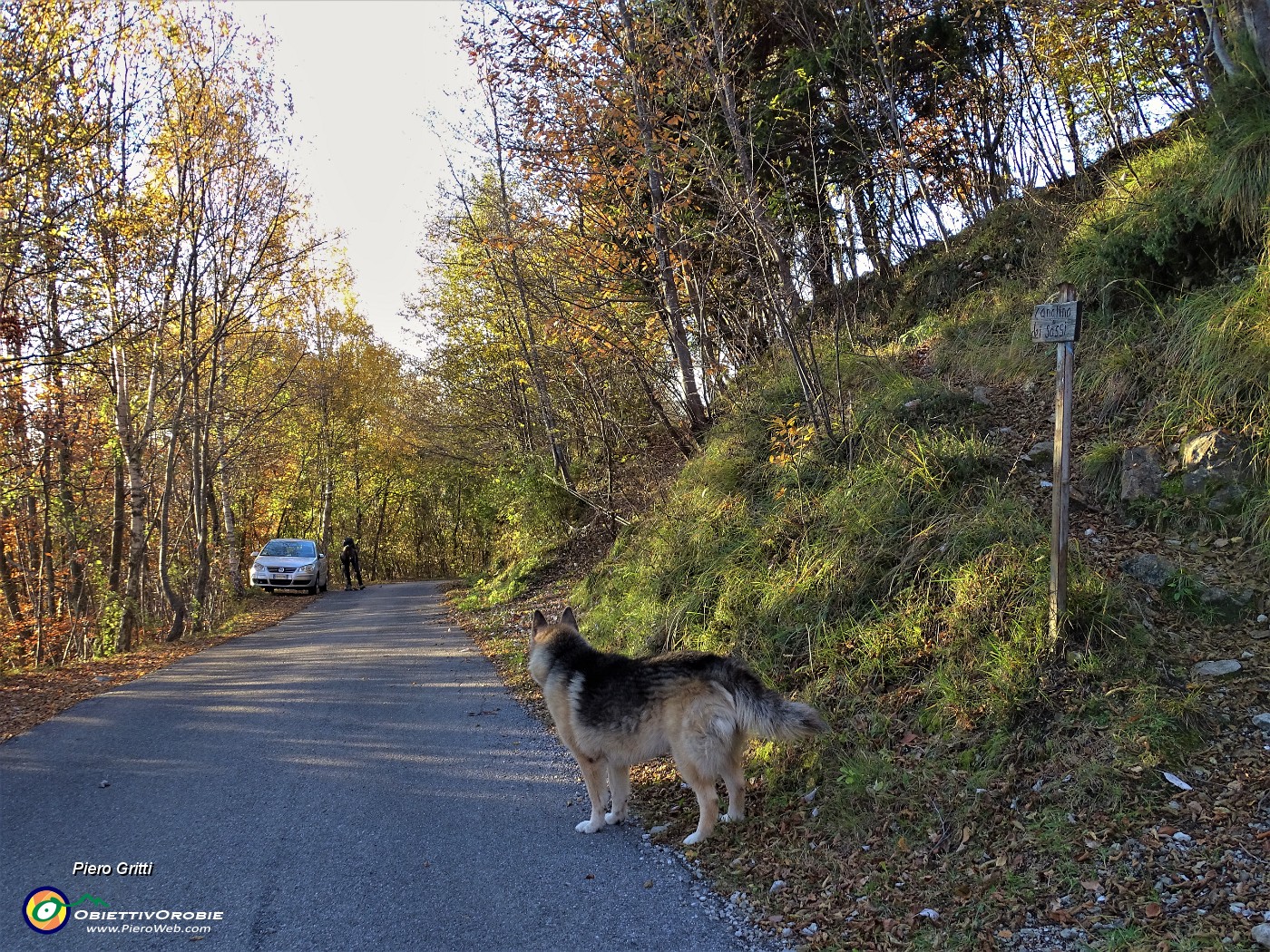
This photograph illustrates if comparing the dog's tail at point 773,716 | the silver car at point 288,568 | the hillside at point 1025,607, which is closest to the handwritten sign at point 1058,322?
the hillside at point 1025,607

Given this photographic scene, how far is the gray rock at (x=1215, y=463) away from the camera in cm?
530

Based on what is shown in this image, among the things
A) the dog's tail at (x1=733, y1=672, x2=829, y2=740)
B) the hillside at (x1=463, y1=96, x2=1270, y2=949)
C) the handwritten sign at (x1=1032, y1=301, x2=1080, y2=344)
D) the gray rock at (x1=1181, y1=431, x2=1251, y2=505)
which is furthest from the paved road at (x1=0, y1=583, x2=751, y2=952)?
the gray rock at (x1=1181, y1=431, x2=1251, y2=505)

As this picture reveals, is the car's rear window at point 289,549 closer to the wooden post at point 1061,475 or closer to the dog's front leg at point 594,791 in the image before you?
the dog's front leg at point 594,791

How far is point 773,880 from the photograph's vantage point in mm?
4227

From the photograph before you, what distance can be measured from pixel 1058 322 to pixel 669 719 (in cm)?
Result: 344

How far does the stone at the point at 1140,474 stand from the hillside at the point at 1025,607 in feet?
0.06

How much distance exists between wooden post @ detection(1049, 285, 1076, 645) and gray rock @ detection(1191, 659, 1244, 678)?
2.31 ft

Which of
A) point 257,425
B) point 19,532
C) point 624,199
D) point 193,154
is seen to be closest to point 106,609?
point 19,532

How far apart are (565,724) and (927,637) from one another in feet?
8.65

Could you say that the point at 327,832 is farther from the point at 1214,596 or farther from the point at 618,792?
the point at 1214,596

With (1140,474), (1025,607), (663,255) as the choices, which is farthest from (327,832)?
(663,255)

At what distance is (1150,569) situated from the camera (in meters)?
5.13

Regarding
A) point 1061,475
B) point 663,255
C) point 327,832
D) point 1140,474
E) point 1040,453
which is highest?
point 663,255

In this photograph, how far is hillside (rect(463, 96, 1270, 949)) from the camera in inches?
143
